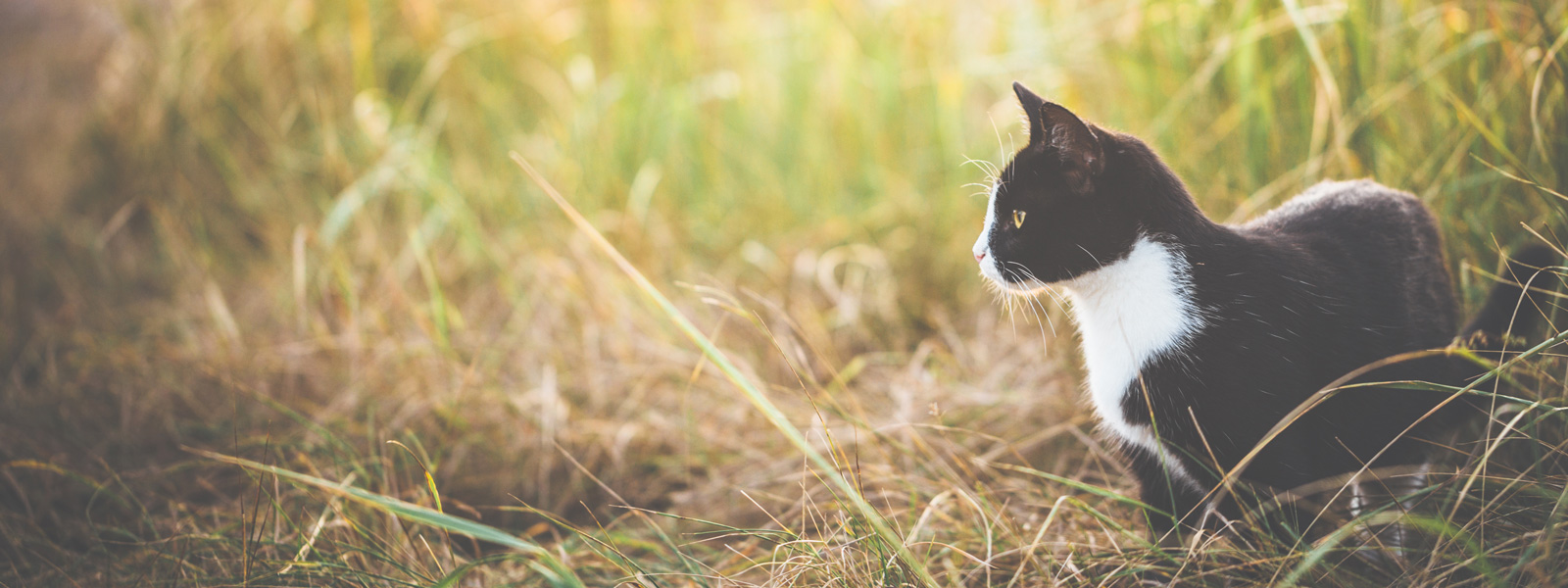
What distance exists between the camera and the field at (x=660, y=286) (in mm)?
1148

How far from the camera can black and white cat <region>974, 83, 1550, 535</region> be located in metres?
1.00

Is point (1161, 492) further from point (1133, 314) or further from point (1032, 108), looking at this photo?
point (1032, 108)

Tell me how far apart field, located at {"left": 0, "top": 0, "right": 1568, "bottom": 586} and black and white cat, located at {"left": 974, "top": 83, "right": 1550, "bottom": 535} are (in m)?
0.12

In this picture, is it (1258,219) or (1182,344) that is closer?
(1182,344)

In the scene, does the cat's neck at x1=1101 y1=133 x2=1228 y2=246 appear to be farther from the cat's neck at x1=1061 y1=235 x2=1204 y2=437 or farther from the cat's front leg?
the cat's front leg

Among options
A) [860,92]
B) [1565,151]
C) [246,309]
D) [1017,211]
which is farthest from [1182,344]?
[246,309]

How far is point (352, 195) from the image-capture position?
2.12 m

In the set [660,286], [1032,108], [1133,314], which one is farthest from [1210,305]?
[660,286]

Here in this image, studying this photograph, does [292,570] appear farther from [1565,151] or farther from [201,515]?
[1565,151]

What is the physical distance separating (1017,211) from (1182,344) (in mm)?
272

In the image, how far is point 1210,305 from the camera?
100 centimetres

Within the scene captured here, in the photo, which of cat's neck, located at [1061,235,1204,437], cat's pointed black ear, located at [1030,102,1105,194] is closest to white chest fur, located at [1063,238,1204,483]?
cat's neck, located at [1061,235,1204,437]

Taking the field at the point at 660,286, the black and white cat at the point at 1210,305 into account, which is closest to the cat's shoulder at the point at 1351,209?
the black and white cat at the point at 1210,305

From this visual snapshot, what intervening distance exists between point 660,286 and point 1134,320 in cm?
150
